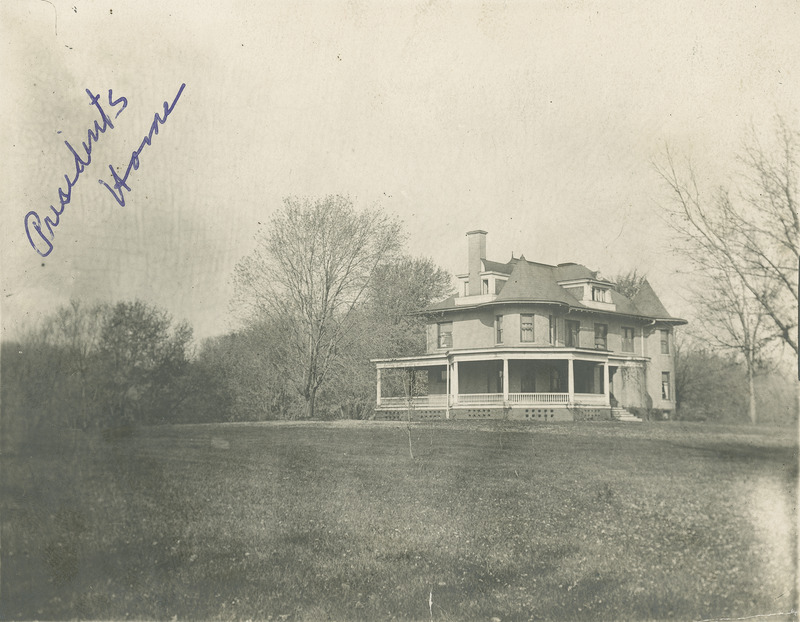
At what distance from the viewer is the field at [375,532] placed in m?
4.99

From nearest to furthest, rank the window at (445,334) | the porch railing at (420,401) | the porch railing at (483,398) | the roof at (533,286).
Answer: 1. the roof at (533,286)
2. the porch railing at (420,401)
3. the window at (445,334)
4. the porch railing at (483,398)

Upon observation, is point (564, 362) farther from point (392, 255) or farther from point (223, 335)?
point (223, 335)

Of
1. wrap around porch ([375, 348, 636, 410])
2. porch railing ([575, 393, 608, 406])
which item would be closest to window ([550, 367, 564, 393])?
wrap around porch ([375, 348, 636, 410])

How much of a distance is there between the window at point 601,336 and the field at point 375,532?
42.1 inches

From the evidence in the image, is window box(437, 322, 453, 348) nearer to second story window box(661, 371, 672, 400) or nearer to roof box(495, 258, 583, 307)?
roof box(495, 258, 583, 307)

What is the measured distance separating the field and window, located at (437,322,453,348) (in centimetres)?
266

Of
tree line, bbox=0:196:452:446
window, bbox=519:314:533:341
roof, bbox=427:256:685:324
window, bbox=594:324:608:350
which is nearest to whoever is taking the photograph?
tree line, bbox=0:196:452:446

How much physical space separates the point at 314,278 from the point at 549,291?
109 inches

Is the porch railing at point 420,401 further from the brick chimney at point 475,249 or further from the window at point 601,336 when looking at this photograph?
the window at point 601,336

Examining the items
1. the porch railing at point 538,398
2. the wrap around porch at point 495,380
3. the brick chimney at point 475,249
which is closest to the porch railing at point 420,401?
the wrap around porch at point 495,380

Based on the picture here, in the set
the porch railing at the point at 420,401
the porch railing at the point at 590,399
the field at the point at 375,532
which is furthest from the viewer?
the porch railing at the point at 420,401

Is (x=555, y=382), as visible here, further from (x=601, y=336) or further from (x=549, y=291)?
(x=601, y=336)

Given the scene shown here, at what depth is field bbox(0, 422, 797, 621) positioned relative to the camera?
16.4 ft

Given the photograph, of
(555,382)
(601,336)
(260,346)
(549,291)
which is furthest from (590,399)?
(260,346)
